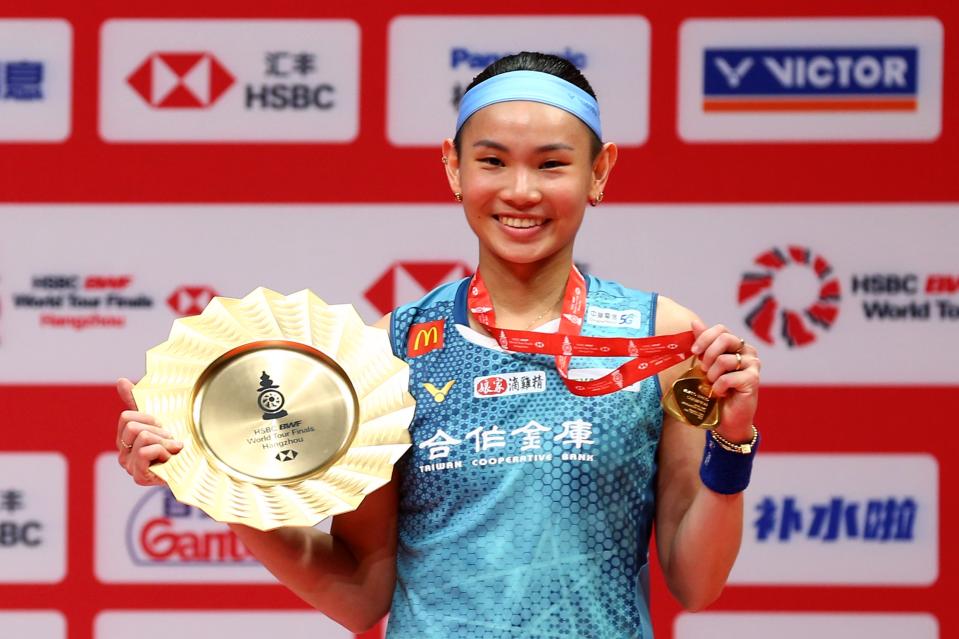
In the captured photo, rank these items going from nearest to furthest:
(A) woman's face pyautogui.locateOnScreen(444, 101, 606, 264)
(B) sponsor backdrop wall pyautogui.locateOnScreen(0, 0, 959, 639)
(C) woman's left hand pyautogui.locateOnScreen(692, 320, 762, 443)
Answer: (C) woman's left hand pyautogui.locateOnScreen(692, 320, 762, 443)
(A) woman's face pyautogui.locateOnScreen(444, 101, 606, 264)
(B) sponsor backdrop wall pyautogui.locateOnScreen(0, 0, 959, 639)

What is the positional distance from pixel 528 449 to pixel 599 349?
6.1 inches

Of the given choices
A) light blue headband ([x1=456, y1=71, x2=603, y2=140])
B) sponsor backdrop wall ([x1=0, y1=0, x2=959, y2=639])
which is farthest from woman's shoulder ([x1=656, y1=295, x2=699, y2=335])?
sponsor backdrop wall ([x1=0, y1=0, x2=959, y2=639])

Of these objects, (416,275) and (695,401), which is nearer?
(695,401)

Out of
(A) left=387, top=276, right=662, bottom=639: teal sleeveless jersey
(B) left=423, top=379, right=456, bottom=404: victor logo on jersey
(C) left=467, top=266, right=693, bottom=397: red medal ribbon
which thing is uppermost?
(C) left=467, top=266, right=693, bottom=397: red medal ribbon

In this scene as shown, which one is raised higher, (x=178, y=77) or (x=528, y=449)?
(x=178, y=77)

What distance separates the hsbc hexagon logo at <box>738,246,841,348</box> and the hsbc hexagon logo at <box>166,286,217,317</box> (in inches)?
51.0

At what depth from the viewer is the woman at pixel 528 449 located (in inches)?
57.0

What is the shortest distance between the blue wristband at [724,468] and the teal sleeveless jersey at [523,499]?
3.7 inches

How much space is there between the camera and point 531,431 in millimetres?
1478

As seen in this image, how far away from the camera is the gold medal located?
141 centimetres

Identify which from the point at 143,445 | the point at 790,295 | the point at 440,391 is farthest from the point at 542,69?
the point at 790,295

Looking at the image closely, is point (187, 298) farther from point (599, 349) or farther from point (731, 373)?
point (731, 373)

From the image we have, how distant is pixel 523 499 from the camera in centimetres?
145

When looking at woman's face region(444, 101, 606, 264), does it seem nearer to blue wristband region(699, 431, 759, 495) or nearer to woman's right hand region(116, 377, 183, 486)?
blue wristband region(699, 431, 759, 495)
